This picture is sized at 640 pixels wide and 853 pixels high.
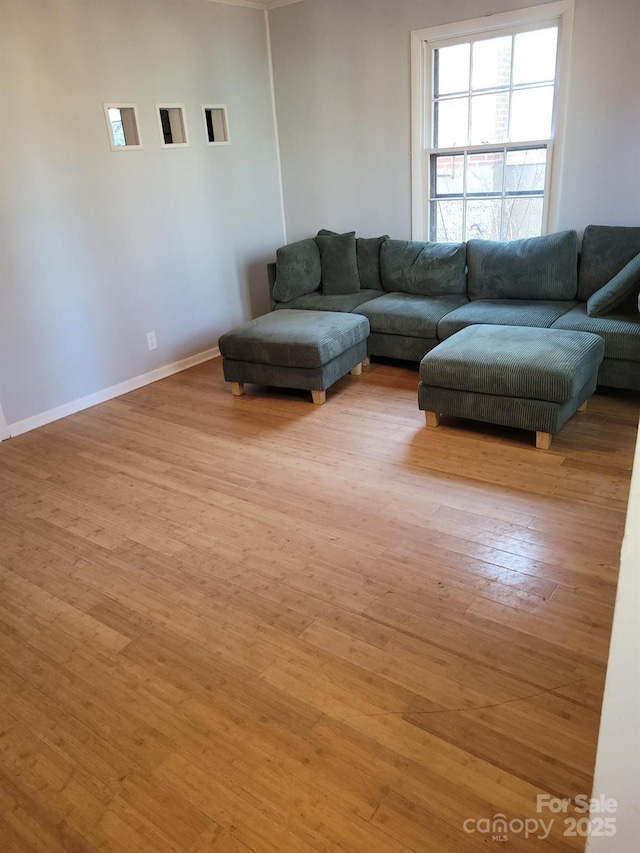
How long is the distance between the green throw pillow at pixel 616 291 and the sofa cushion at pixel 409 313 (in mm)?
912

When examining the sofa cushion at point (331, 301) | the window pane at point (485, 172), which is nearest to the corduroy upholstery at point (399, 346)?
the sofa cushion at point (331, 301)

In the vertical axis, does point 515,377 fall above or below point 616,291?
below

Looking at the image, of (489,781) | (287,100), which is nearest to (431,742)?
(489,781)

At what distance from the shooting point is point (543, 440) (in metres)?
3.01

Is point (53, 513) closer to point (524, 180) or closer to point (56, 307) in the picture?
point (56, 307)

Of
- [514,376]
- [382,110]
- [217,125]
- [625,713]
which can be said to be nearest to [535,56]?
[382,110]

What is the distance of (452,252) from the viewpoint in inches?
170

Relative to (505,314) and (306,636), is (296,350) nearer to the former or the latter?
(505,314)

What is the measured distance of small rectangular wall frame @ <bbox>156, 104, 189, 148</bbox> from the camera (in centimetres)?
422

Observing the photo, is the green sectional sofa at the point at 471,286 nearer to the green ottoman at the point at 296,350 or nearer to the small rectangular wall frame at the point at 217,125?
the green ottoman at the point at 296,350

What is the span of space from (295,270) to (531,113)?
1.95 meters

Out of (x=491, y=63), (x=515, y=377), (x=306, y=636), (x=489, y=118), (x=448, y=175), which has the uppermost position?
(x=491, y=63)

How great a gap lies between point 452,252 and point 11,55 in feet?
9.67

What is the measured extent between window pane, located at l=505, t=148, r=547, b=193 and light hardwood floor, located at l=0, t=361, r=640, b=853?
73.9 inches
